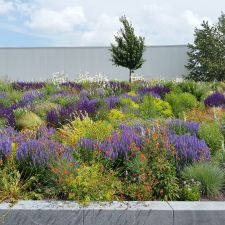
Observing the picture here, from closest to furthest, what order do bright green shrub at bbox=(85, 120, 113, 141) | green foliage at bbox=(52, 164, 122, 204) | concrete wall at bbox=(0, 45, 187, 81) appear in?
green foliage at bbox=(52, 164, 122, 204), bright green shrub at bbox=(85, 120, 113, 141), concrete wall at bbox=(0, 45, 187, 81)

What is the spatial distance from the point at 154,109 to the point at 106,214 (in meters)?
5.82

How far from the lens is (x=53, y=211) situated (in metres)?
4.43

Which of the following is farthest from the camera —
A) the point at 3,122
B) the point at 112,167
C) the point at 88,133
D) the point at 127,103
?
the point at 127,103

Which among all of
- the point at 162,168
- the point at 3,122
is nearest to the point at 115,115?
the point at 3,122

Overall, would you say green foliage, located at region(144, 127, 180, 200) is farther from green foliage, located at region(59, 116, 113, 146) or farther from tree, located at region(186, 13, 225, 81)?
tree, located at region(186, 13, 225, 81)

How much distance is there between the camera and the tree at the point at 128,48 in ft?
78.1

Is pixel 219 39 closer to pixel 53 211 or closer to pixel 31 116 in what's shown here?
pixel 31 116

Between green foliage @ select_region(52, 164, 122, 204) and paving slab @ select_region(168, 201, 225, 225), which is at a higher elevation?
green foliage @ select_region(52, 164, 122, 204)

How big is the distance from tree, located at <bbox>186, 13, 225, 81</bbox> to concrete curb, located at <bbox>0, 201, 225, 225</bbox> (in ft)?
97.8

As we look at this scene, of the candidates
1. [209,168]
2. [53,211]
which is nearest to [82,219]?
[53,211]

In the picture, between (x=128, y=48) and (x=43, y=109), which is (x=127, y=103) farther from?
(x=128, y=48)

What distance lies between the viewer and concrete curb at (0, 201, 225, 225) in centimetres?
444

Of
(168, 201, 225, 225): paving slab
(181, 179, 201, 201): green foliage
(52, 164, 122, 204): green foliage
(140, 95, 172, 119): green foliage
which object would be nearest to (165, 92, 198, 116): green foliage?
(140, 95, 172, 119): green foliage

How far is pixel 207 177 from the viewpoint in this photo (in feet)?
16.6
